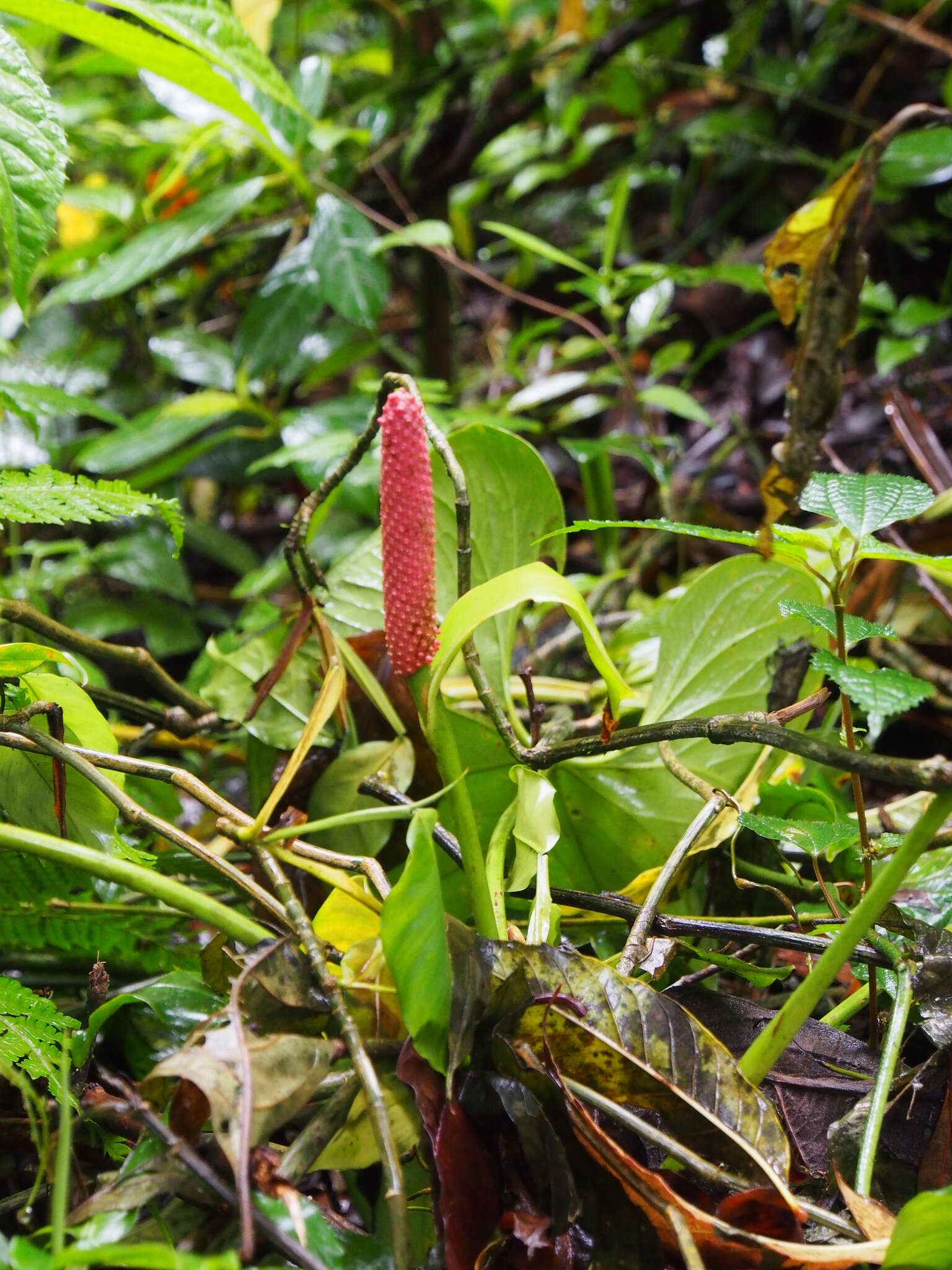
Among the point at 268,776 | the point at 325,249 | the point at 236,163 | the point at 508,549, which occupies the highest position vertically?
the point at 236,163

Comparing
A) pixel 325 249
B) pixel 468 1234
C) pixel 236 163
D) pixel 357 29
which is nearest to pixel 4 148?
pixel 468 1234

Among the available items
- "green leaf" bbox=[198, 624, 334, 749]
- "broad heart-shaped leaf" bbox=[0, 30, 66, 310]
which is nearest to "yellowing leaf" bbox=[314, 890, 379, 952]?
"green leaf" bbox=[198, 624, 334, 749]

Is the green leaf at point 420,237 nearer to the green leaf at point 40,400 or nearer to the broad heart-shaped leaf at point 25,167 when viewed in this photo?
the green leaf at point 40,400

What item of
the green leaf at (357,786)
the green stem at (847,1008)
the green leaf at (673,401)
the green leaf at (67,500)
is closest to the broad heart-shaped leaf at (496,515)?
the green leaf at (357,786)

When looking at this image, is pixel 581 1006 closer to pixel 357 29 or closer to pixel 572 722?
pixel 572 722

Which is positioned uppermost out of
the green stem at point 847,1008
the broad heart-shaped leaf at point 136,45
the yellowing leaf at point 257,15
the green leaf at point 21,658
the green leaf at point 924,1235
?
the yellowing leaf at point 257,15

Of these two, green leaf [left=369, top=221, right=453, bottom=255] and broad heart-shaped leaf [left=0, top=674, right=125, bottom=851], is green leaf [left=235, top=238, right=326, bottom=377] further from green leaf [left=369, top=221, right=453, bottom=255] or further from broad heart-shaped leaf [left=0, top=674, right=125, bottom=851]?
broad heart-shaped leaf [left=0, top=674, right=125, bottom=851]
